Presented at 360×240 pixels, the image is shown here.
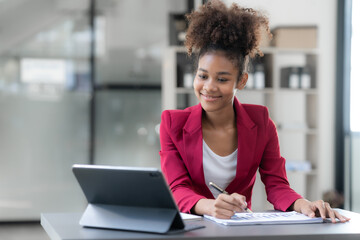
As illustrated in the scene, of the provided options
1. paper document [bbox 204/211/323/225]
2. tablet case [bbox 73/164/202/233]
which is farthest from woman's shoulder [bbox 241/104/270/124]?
tablet case [bbox 73/164/202/233]

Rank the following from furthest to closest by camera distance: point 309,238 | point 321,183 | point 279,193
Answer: point 321,183 < point 279,193 < point 309,238

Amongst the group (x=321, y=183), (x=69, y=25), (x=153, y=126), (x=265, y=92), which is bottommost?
(x=321, y=183)

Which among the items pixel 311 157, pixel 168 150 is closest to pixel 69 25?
pixel 311 157

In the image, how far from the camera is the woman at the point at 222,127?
1815 millimetres

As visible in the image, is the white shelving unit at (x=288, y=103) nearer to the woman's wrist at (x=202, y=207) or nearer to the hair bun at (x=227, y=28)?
the hair bun at (x=227, y=28)

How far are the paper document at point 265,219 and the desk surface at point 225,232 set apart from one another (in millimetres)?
27

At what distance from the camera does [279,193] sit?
183 cm

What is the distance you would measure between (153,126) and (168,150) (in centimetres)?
375

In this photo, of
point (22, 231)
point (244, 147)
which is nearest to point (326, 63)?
point (22, 231)

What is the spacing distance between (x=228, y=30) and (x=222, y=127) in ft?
1.11

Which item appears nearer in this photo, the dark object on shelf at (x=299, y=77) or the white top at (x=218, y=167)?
the white top at (x=218, y=167)

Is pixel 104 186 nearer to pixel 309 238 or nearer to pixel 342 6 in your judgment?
pixel 309 238

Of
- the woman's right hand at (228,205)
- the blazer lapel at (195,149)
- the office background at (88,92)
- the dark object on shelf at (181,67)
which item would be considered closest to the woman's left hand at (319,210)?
the woman's right hand at (228,205)

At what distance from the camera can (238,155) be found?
1.85 meters
